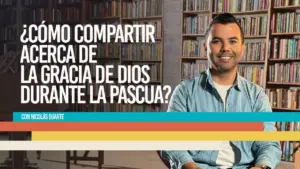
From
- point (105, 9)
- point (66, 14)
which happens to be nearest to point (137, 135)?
point (105, 9)

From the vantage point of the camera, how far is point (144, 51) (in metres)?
4.87

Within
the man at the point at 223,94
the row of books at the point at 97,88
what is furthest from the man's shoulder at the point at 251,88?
the row of books at the point at 97,88

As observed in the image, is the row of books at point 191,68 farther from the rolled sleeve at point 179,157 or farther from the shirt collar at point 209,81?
the rolled sleeve at point 179,157

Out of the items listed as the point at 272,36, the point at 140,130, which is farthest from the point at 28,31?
the point at 272,36

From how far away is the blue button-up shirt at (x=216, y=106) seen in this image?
1.73 metres

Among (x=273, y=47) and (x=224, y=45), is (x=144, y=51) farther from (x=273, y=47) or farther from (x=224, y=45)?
(x=224, y=45)

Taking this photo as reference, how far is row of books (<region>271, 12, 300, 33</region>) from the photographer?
13.3 ft

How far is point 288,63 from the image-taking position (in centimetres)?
418

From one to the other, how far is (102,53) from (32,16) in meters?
1.24

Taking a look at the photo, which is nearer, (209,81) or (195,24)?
(209,81)

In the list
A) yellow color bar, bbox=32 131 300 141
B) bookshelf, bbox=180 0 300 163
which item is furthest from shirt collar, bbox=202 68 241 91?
bookshelf, bbox=180 0 300 163

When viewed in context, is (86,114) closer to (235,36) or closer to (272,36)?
(235,36)

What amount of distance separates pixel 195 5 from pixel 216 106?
291 cm

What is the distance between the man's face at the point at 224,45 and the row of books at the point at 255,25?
8.05ft
